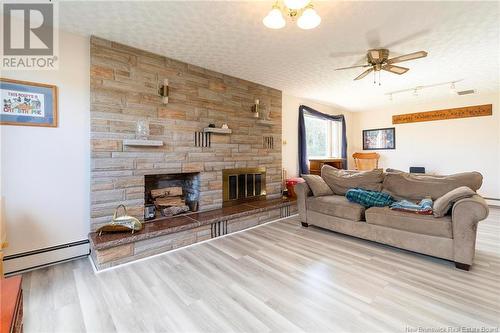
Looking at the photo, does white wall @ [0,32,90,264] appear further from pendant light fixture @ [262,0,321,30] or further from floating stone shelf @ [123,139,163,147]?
pendant light fixture @ [262,0,321,30]

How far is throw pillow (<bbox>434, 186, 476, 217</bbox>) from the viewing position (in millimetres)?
2273

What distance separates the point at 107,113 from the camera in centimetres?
264

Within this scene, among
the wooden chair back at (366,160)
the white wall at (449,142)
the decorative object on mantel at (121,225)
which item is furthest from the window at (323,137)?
the decorative object on mantel at (121,225)

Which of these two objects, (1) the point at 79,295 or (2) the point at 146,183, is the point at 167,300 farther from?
(2) the point at 146,183

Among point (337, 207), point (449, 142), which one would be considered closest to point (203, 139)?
point (337, 207)

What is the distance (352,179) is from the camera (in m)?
3.52

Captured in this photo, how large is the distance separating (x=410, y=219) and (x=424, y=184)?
74cm

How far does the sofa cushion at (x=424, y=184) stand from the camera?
2.71 meters

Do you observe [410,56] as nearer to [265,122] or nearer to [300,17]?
[300,17]

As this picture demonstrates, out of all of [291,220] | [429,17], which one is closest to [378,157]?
[291,220]

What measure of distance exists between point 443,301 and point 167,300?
2.11m

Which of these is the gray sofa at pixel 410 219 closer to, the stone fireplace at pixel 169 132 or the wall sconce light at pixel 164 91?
the stone fireplace at pixel 169 132

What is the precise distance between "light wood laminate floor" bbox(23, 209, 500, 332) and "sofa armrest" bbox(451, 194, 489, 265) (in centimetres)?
17

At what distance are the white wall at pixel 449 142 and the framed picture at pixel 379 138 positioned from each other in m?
0.11
